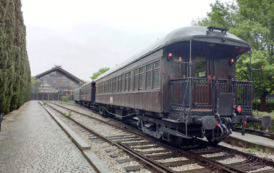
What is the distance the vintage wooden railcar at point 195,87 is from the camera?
5711mm

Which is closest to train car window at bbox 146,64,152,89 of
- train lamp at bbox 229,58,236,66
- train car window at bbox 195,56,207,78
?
train car window at bbox 195,56,207,78

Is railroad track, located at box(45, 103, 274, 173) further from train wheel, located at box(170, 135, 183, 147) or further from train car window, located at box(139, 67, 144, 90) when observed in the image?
train car window, located at box(139, 67, 144, 90)

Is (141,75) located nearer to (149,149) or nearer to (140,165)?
(149,149)

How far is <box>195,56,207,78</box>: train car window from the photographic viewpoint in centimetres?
662

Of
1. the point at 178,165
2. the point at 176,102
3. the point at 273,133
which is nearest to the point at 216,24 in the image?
the point at 273,133

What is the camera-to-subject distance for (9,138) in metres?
7.78

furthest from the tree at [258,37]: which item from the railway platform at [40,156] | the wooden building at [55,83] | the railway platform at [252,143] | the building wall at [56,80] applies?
the building wall at [56,80]

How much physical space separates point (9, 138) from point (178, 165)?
622cm

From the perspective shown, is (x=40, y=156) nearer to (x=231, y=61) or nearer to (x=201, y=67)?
(x=201, y=67)

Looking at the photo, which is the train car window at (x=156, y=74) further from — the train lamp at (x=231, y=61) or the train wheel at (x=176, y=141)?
the train lamp at (x=231, y=61)

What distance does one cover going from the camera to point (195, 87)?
609 cm

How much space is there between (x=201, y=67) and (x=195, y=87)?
2.94 feet

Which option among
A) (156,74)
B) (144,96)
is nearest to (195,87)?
(156,74)

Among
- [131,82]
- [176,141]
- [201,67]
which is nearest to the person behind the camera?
[176,141]
